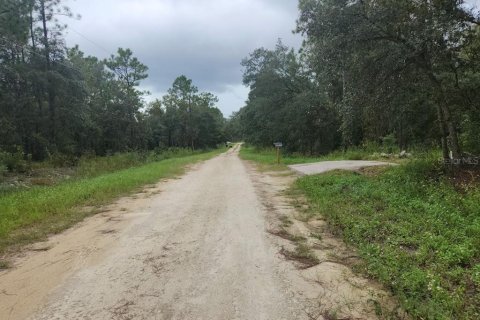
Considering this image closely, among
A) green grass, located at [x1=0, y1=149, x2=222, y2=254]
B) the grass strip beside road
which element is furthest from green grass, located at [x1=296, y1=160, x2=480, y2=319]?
green grass, located at [x1=0, y1=149, x2=222, y2=254]

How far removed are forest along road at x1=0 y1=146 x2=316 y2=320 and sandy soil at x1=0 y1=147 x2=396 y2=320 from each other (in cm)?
1

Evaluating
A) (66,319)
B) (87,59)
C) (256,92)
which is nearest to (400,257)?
(66,319)

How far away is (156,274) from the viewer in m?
5.18

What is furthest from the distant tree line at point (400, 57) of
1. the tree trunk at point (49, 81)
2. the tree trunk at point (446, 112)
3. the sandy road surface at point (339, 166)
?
the tree trunk at point (49, 81)

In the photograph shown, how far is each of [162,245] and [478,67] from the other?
9989 millimetres

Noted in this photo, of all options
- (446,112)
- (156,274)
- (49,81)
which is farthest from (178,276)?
(49,81)

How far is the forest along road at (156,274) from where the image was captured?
4.19 metres

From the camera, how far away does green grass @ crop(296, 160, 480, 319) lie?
4.35 metres

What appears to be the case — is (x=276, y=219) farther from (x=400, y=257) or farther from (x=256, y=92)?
(x=256, y=92)

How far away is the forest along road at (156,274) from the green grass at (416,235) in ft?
4.20

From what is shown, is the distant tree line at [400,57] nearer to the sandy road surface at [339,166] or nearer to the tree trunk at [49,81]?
the sandy road surface at [339,166]

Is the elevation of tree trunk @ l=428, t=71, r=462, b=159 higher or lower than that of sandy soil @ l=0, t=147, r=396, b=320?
higher

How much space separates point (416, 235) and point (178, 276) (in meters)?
3.71

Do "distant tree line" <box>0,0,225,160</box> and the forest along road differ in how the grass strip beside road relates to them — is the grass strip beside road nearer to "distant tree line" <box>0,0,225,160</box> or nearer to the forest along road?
the forest along road
